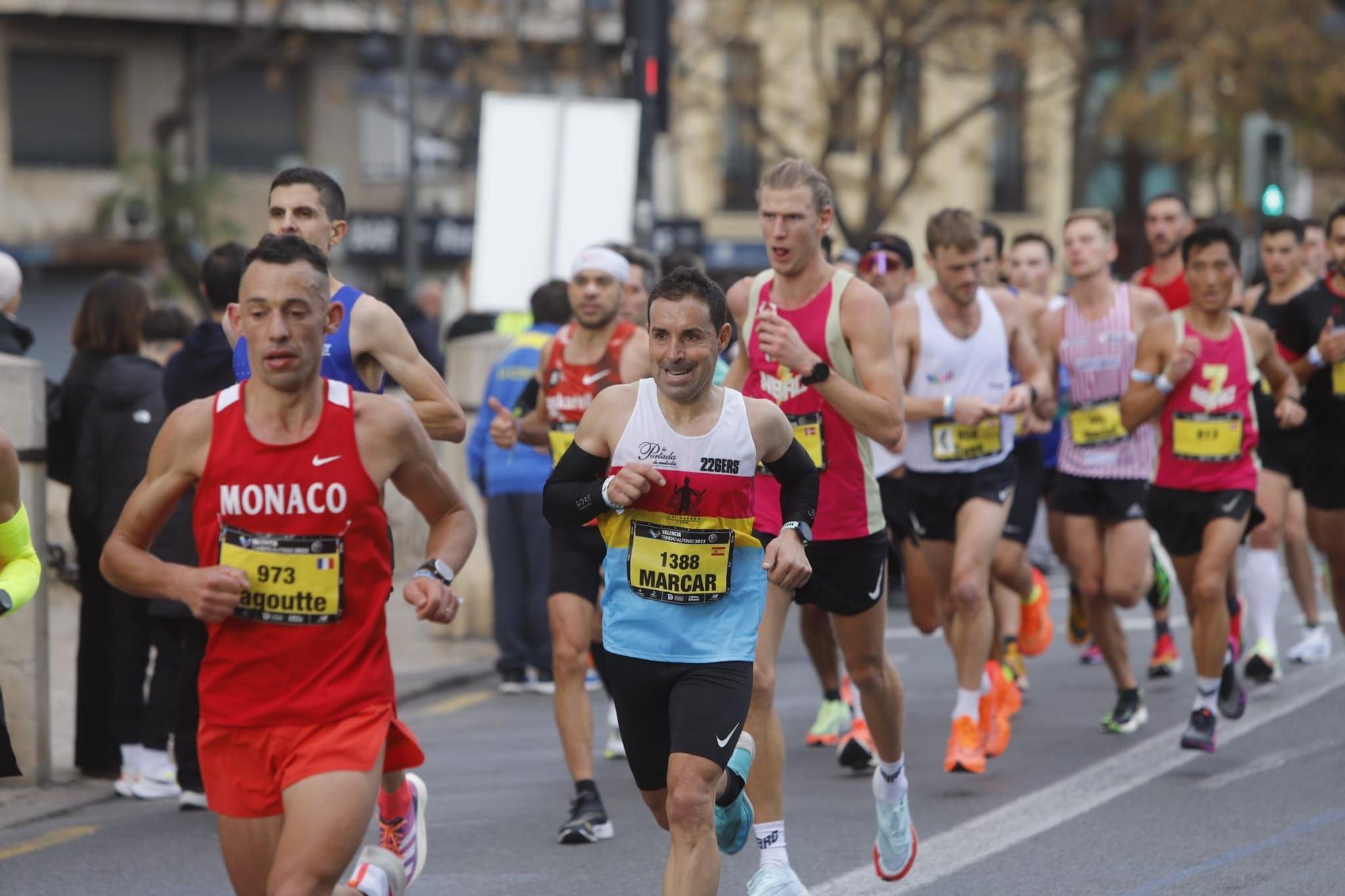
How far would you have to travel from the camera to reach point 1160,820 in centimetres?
755

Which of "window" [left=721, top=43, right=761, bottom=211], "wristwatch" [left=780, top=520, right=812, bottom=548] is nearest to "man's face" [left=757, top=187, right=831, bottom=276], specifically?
"wristwatch" [left=780, top=520, right=812, bottom=548]

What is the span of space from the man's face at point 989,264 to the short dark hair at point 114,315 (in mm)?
4336

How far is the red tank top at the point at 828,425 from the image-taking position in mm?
6863

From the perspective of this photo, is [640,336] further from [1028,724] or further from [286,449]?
[286,449]

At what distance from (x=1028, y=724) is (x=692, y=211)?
2859 cm

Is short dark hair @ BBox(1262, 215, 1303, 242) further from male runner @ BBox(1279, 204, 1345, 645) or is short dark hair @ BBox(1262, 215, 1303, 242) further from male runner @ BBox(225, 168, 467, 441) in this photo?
male runner @ BBox(225, 168, 467, 441)

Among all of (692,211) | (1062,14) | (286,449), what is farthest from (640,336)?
(692,211)

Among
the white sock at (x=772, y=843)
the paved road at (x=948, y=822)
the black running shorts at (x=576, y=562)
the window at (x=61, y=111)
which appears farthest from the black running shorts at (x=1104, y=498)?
the window at (x=61, y=111)

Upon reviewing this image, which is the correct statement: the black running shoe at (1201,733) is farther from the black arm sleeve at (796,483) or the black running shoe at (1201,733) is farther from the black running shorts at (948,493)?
the black arm sleeve at (796,483)

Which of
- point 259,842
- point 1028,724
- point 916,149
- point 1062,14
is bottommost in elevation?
point 1028,724

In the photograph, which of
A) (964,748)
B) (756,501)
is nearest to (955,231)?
(964,748)

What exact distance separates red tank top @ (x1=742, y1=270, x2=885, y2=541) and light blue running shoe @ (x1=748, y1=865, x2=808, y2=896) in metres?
1.24

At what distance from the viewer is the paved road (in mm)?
6820

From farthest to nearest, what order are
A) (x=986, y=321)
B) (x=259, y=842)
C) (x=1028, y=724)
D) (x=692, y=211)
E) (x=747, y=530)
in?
1. (x=692, y=211)
2. (x=1028, y=724)
3. (x=986, y=321)
4. (x=747, y=530)
5. (x=259, y=842)
